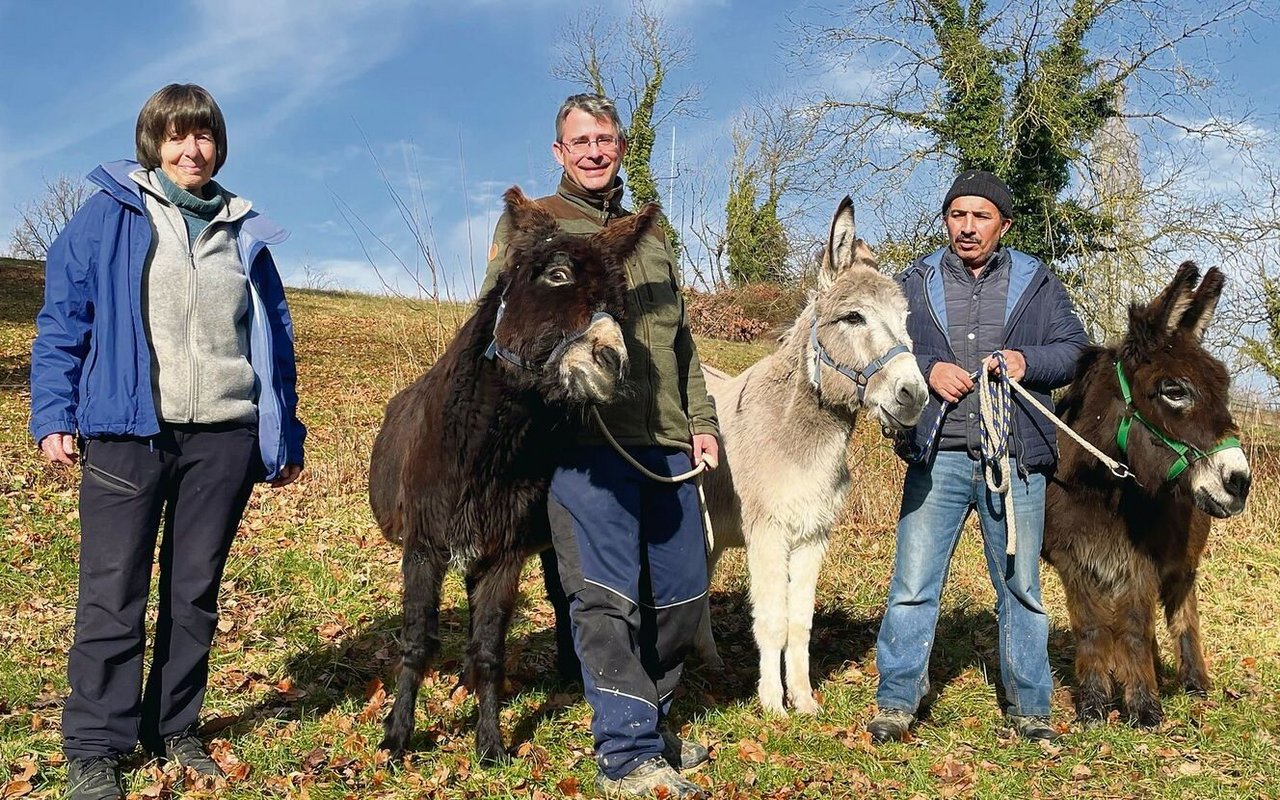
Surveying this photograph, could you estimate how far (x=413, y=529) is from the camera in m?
3.73

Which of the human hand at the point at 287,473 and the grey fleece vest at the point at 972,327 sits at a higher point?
the grey fleece vest at the point at 972,327

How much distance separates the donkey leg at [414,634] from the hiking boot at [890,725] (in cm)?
206

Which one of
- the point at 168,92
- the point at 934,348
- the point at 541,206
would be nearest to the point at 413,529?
the point at 541,206

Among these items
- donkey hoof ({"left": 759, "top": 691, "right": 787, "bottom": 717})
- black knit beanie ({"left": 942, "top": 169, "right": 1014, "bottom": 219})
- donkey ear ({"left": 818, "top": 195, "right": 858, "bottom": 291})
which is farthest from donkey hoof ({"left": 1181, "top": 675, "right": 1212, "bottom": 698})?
donkey ear ({"left": 818, "top": 195, "right": 858, "bottom": 291})

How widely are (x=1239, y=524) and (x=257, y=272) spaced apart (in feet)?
31.5

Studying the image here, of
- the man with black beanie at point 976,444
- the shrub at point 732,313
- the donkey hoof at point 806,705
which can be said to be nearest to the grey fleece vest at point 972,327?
the man with black beanie at point 976,444

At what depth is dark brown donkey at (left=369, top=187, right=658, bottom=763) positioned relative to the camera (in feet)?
10.5

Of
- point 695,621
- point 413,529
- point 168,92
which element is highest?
point 168,92

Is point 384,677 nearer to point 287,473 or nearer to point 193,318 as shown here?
point 287,473

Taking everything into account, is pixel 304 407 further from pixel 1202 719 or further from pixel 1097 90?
pixel 1097 90

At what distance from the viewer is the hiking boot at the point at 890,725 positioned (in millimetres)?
4266

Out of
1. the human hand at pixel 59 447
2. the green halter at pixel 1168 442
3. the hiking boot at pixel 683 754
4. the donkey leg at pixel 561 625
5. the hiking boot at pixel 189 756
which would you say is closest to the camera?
the human hand at pixel 59 447

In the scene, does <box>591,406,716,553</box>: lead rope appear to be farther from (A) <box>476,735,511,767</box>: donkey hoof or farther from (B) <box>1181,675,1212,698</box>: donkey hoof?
(B) <box>1181,675,1212,698</box>: donkey hoof

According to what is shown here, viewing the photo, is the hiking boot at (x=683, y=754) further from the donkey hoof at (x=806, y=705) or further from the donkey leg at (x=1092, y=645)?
the donkey leg at (x=1092, y=645)
